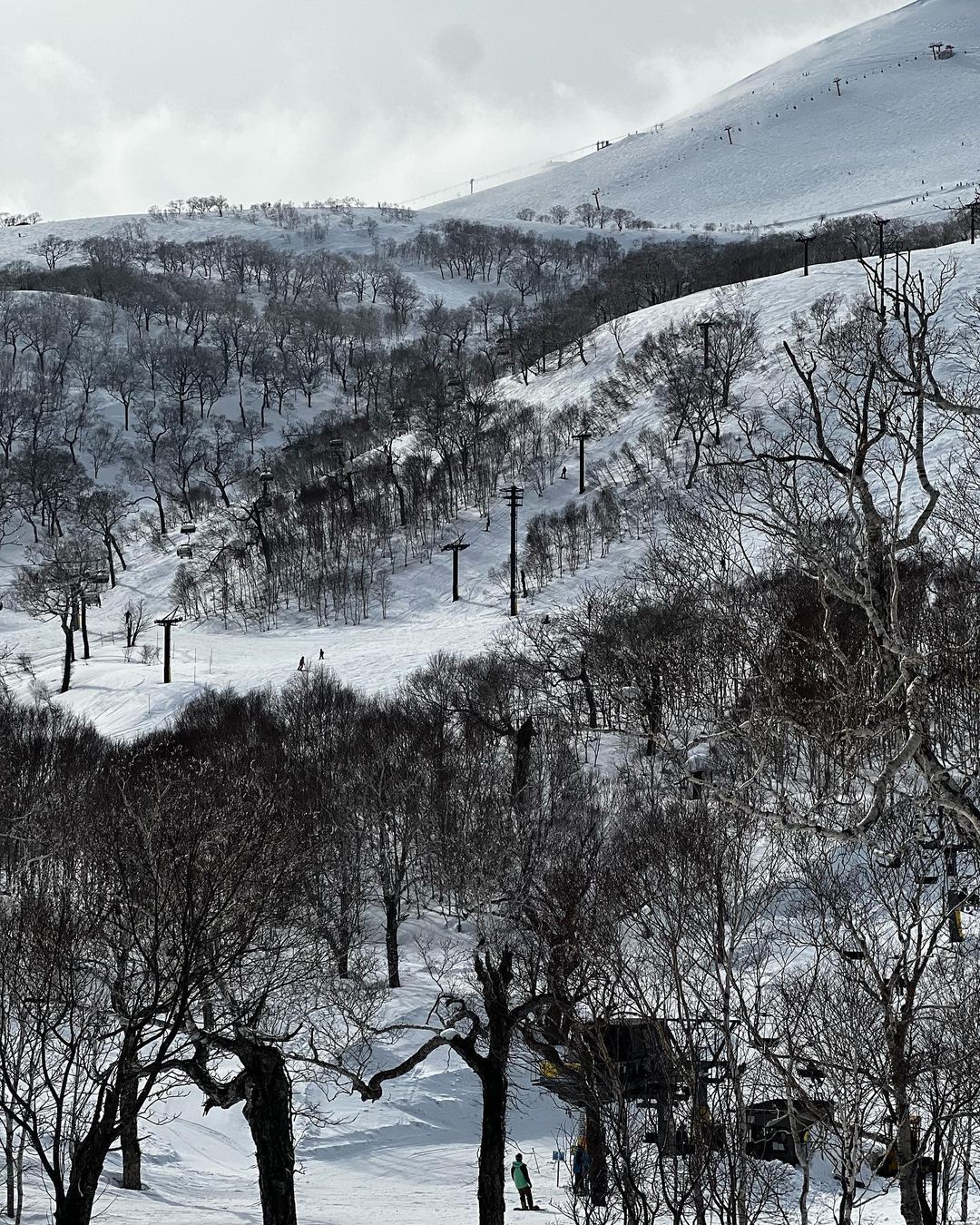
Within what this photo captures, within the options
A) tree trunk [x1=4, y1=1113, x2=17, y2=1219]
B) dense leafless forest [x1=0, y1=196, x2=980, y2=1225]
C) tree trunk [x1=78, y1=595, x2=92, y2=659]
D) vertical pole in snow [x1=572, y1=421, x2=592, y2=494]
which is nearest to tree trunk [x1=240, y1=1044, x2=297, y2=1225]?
dense leafless forest [x1=0, y1=196, x2=980, y2=1225]

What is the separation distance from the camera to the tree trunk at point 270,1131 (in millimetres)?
14648

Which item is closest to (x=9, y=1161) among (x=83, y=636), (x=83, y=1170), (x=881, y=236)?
(x=83, y=1170)

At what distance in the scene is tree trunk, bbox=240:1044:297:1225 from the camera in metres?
14.6

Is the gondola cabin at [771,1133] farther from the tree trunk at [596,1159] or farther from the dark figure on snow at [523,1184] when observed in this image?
the dark figure on snow at [523,1184]

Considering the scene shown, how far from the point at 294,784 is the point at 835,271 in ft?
238

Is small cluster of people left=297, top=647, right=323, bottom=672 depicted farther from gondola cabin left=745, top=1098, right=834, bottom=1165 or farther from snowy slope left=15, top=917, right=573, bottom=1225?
gondola cabin left=745, top=1098, right=834, bottom=1165

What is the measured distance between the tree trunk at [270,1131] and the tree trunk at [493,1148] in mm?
2958

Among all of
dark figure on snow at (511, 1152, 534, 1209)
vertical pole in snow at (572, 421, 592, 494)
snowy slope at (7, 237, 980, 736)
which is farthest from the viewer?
vertical pole in snow at (572, 421, 592, 494)

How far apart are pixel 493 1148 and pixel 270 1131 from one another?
3.66m

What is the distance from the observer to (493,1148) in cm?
1655

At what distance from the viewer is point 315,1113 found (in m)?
25.0

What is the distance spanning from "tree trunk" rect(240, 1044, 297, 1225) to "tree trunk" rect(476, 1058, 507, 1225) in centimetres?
296

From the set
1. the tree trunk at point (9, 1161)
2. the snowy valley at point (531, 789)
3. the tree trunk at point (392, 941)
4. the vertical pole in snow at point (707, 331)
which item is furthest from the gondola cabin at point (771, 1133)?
the vertical pole in snow at point (707, 331)

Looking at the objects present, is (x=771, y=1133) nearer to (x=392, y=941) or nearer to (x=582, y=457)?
(x=392, y=941)
